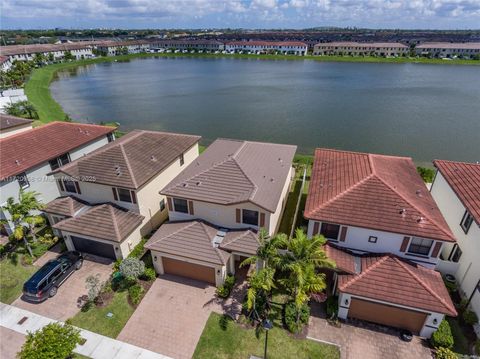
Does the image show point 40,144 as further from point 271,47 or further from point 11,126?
point 271,47

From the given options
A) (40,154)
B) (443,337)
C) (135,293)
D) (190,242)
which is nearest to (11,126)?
(40,154)

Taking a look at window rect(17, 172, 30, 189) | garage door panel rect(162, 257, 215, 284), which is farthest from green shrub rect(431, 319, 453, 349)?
window rect(17, 172, 30, 189)

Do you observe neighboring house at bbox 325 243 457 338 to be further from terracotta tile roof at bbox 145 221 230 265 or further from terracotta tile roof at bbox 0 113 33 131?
terracotta tile roof at bbox 0 113 33 131

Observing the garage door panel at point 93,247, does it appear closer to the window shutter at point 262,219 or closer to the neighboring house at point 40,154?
the neighboring house at point 40,154

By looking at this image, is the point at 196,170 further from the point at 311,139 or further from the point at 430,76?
the point at 430,76

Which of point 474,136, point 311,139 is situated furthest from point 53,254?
point 474,136

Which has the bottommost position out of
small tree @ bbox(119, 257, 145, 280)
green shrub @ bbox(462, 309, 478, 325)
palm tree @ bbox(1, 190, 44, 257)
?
green shrub @ bbox(462, 309, 478, 325)

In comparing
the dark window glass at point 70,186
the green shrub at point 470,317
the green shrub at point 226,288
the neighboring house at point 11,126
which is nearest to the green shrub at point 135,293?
the green shrub at point 226,288
